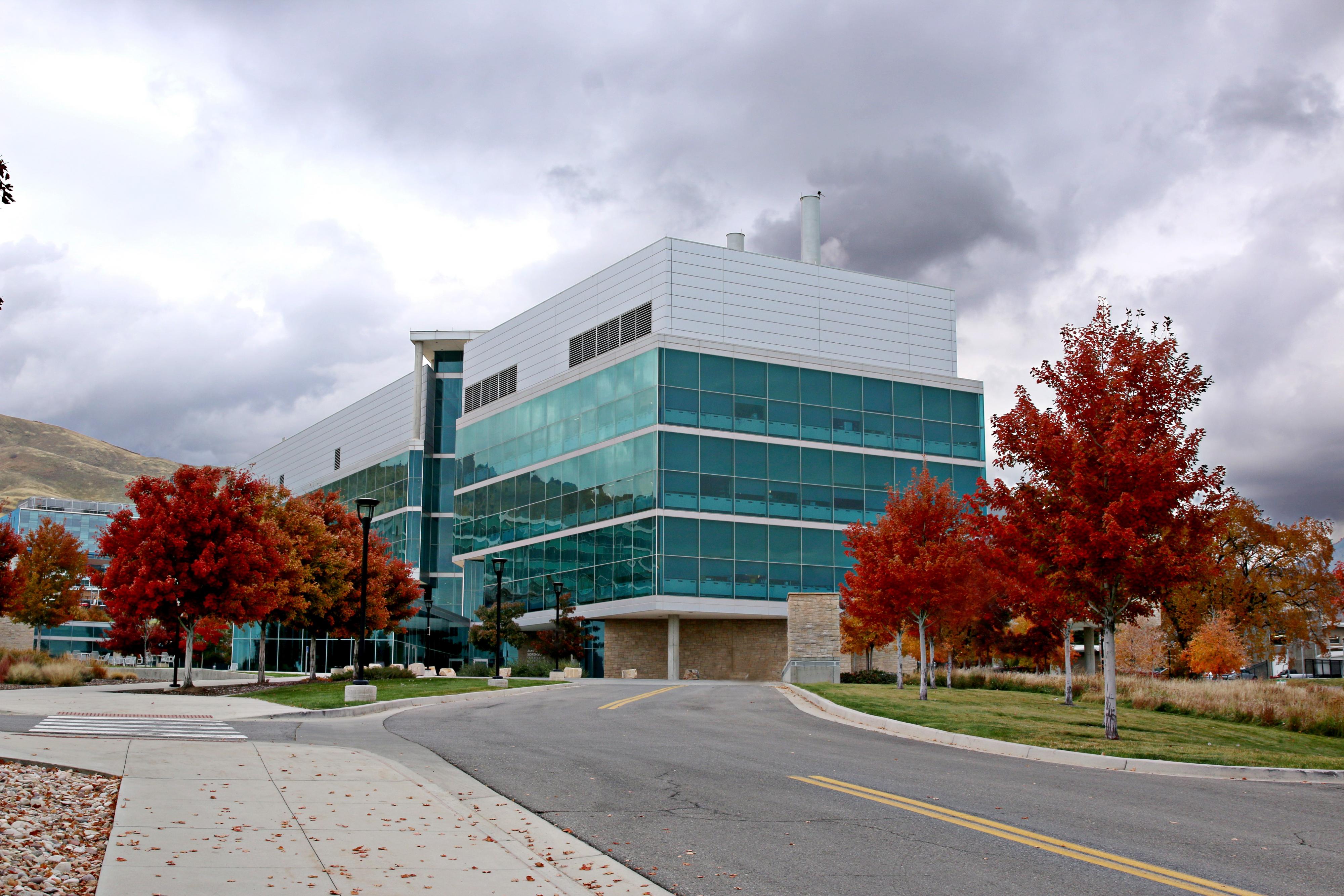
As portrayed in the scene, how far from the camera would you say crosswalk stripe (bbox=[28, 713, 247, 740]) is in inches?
627

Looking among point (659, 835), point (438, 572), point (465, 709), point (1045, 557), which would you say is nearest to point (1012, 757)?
point (1045, 557)

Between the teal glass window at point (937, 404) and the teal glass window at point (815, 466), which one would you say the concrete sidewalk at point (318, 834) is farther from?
the teal glass window at point (937, 404)

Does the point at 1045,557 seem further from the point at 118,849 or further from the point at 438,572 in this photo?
the point at 438,572

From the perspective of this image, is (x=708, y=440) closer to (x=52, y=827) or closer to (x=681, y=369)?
(x=681, y=369)

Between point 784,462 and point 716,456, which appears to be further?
point 784,462

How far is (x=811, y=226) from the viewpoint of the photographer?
64812 mm

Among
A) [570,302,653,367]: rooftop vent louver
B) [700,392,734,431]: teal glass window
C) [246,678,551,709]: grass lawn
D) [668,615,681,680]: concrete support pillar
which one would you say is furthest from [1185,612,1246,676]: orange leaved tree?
[570,302,653,367]: rooftop vent louver

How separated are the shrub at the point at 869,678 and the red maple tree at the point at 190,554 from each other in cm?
2169

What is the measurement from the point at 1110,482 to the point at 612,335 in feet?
141

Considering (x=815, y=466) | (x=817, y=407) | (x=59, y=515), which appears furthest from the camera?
(x=59, y=515)

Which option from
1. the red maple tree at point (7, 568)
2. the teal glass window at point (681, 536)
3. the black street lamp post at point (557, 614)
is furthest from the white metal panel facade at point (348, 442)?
the red maple tree at point (7, 568)

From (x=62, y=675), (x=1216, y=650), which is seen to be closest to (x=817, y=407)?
(x=1216, y=650)

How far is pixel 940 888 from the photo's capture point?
7.75 meters

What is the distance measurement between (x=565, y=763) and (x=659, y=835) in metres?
4.68
